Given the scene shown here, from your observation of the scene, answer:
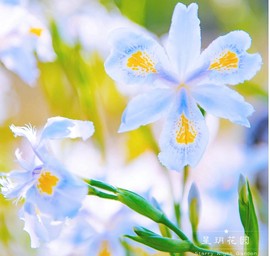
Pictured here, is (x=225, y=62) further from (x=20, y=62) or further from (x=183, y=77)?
(x=20, y=62)

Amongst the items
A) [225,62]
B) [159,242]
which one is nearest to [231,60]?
[225,62]

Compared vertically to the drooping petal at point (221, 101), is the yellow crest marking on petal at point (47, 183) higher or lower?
lower

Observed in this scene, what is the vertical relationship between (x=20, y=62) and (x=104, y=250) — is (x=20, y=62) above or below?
above

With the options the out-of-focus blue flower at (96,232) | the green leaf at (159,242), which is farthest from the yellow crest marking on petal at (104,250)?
the green leaf at (159,242)

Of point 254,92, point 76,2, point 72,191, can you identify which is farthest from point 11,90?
point 72,191

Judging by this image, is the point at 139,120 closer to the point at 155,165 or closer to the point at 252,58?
the point at 252,58

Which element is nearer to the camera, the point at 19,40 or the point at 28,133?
the point at 28,133

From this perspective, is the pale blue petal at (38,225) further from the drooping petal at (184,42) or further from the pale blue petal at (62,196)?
the drooping petal at (184,42)
